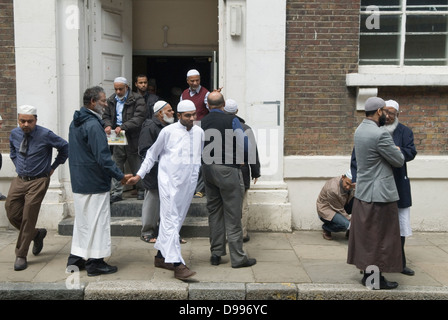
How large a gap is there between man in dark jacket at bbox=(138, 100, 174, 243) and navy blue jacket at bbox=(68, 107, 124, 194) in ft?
3.28

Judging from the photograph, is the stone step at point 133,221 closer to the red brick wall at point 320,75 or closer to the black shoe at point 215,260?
the black shoe at point 215,260

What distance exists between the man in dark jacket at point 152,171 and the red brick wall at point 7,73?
7.45ft

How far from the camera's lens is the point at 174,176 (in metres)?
5.52

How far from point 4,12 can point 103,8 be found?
1.41m

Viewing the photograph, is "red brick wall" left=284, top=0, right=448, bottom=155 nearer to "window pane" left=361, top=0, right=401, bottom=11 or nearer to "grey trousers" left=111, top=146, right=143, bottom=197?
"window pane" left=361, top=0, right=401, bottom=11

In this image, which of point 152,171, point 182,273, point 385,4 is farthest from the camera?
point 385,4

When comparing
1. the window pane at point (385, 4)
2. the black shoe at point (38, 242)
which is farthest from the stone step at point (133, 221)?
the window pane at point (385, 4)

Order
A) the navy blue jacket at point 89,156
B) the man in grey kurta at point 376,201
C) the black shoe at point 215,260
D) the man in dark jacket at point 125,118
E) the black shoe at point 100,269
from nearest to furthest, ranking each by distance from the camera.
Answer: the man in grey kurta at point 376,201, the navy blue jacket at point 89,156, the black shoe at point 100,269, the black shoe at point 215,260, the man in dark jacket at point 125,118

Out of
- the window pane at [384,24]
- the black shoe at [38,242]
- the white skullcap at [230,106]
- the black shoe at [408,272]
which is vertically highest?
the window pane at [384,24]

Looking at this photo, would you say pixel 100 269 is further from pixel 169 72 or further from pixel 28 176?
pixel 169 72

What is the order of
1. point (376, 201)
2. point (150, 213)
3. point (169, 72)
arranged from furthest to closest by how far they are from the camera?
1. point (169, 72)
2. point (150, 213)
3. point (376, 201)

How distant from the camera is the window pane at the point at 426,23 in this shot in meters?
7.85

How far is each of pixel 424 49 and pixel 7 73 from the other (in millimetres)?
6096

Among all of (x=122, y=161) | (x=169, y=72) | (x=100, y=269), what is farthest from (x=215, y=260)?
(x=169, y=72)
